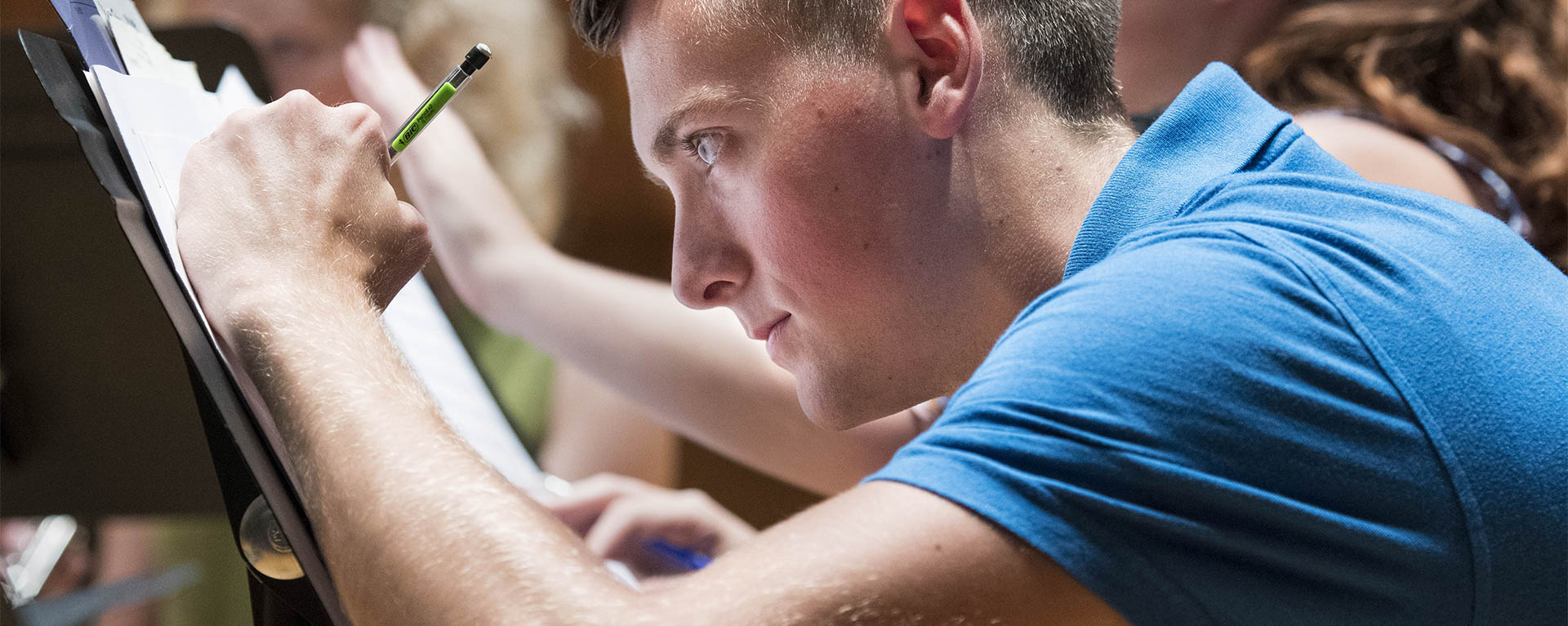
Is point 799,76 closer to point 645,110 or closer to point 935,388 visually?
point 645,110

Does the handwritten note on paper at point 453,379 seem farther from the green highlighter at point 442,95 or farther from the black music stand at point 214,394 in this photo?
the black music stand at point 214,394

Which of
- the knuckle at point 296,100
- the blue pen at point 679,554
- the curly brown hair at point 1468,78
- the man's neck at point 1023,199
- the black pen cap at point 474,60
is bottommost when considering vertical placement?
the blue pen at point 679,554

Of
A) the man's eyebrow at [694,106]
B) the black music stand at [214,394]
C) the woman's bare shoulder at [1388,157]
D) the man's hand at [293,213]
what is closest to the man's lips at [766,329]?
the man's eyebrow at [694,106]

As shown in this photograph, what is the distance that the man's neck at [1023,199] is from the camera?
0.78 m

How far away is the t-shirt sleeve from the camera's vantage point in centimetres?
48

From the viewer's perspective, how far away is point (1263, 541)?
0.50 meters

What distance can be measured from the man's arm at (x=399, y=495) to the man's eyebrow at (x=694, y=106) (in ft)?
0.57

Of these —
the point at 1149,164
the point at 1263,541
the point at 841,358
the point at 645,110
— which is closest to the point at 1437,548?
the point at 1263,541

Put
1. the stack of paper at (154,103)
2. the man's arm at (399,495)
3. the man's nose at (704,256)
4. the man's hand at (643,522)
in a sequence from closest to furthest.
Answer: the man's arm at (399,495) → the stack of paper at (154,103) → the man's nose at (704,256) → the man's hand at (643,522)

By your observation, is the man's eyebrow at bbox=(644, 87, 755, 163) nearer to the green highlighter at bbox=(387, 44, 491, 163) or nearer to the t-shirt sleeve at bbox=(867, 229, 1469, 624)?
the green highlighter at bbox=(387, 44, 491, 163)

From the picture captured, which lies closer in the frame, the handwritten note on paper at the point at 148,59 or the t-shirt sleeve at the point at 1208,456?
the t-shirt sleeve at the point at 1208,456

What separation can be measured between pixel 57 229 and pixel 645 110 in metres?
0.39

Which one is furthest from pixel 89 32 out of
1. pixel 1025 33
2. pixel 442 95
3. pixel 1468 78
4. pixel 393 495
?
pixel 1468 78

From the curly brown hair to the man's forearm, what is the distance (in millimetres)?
994
